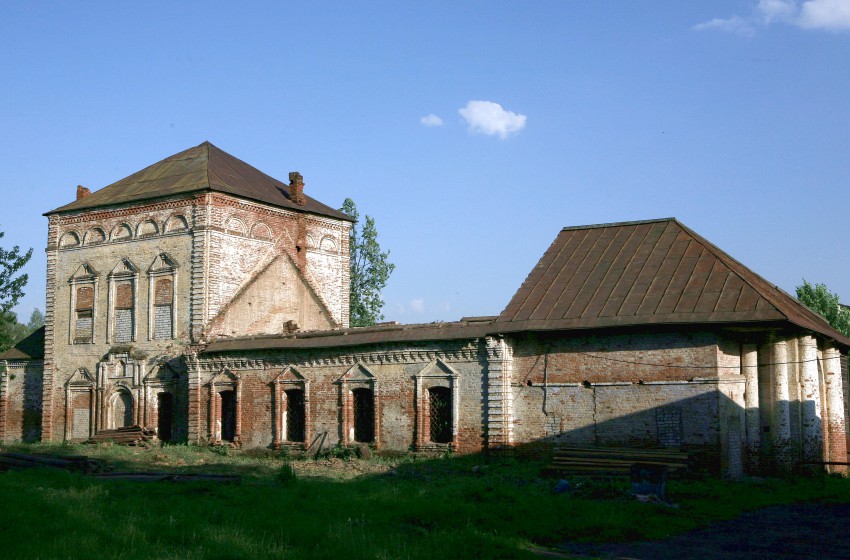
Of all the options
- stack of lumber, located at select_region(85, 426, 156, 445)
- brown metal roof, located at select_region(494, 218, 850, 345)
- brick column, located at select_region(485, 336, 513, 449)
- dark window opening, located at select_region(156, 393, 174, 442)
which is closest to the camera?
brown metal roof, located at select_region(494, 218, 850, 345)

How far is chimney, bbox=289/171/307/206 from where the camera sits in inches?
1198

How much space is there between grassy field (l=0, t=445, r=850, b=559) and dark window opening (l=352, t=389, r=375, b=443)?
3.71 m

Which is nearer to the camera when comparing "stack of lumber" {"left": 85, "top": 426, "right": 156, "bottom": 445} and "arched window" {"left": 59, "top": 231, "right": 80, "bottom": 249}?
"stack of lumber" {"left": 85, "top": 426, "right": 156, "bottom": 445}

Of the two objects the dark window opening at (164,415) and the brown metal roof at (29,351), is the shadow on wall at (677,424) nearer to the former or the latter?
the dark window opening at (164,415)

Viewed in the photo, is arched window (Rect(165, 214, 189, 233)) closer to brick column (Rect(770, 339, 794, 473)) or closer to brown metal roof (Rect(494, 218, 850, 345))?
brown metal roof (Rect(494, 218, 850, 345))

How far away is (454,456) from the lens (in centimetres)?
2081

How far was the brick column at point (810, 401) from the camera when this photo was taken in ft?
63.4

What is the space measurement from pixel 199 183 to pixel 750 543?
66.6 ft

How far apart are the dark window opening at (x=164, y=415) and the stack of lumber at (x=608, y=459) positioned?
13872mm

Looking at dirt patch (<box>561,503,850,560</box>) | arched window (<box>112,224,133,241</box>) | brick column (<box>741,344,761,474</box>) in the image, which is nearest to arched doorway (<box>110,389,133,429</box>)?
arched window (<box>112,224,133,241</box>)

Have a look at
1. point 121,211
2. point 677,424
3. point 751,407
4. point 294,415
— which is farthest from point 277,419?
point 751,407

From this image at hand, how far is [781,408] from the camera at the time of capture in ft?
63.4

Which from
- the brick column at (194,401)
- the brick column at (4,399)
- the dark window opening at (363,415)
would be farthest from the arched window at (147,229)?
the dark window opening at (363,415)

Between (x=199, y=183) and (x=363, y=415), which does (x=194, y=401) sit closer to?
(x=363, y=415)
